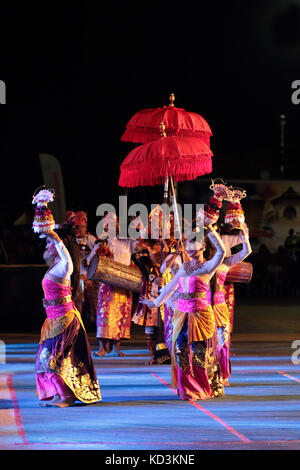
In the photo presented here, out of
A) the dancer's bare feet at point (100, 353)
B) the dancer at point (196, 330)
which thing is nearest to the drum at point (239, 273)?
the dancer at point (196, 330)

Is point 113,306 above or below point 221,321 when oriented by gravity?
below

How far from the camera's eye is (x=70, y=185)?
22.3 meters

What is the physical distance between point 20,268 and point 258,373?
18.8 feet

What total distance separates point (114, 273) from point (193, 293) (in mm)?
3392

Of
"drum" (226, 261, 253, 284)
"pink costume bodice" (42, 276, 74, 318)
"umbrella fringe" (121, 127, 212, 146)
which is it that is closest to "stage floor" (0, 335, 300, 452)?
"pink costume bodice" (42, 276, 74, 318)

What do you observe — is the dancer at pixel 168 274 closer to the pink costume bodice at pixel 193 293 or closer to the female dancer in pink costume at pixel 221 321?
the female dancer in pink costume at pixel 221 321

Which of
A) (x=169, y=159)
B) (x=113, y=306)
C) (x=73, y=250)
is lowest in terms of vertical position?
(x=113, y=306)

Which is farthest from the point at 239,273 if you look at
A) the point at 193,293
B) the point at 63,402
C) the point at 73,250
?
the point at 63,402

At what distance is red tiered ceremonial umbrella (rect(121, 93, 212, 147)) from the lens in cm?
980

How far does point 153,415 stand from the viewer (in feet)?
22.4

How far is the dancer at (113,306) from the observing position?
1111 cm

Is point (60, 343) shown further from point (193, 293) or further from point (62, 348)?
point (193, 293)

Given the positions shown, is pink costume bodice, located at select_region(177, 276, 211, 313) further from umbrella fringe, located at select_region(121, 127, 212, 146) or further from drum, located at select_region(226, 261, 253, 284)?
umbrella fringe, located at select_region(121, 127, 212, 146)

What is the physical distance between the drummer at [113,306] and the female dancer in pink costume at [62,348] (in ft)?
12.1
